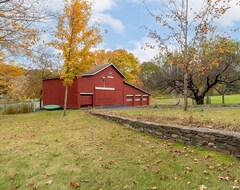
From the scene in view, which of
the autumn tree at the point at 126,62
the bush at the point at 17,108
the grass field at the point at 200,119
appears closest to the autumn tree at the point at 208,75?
the grass field at the point at 200,119

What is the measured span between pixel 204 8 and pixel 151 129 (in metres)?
9.40

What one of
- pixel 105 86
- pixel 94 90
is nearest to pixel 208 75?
pixel 105 86

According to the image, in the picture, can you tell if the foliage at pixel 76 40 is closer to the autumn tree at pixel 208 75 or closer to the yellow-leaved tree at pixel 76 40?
the yellow-leaved tree at pixel 76 40

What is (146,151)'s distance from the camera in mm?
6719

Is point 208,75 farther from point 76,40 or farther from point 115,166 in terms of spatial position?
point 115,166

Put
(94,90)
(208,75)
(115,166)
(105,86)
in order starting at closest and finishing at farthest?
(115,166) < (208,75) < (94,90) < (105,86)

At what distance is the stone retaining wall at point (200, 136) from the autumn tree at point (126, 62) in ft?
123

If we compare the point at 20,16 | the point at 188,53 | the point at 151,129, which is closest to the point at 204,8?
the point at 188,53

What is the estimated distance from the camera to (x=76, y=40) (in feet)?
59.1

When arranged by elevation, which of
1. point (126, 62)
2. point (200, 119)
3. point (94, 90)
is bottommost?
point (200, 119)

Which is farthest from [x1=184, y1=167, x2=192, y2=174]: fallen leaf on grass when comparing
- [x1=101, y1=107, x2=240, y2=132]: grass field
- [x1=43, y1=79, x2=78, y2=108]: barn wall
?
[x1=43, y1=79, x2=78, y2=108]: barn wall

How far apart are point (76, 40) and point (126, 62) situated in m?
30.0

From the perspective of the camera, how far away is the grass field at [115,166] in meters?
4.85

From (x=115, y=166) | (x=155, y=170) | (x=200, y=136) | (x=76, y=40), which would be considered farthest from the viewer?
(x=76, y=40)
